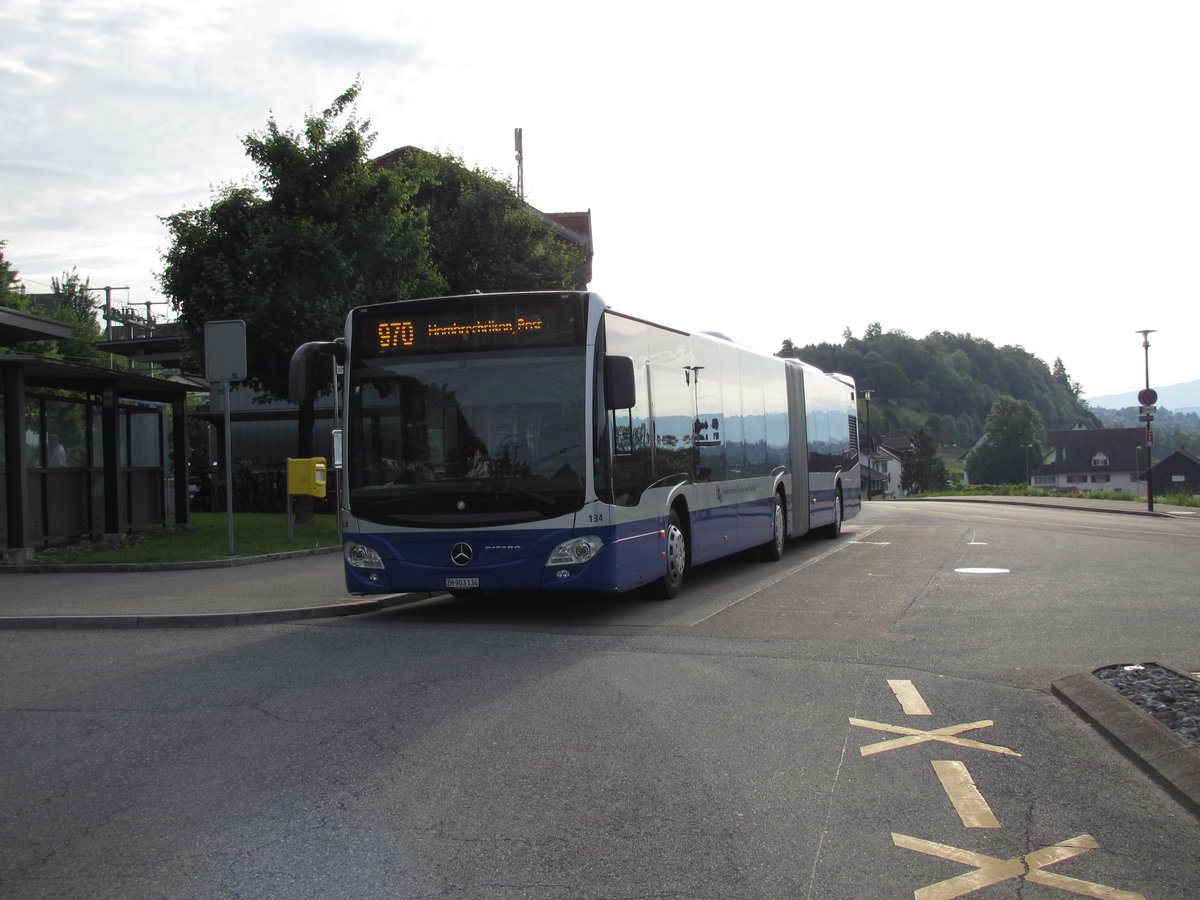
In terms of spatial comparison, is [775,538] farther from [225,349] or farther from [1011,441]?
[1011,441]

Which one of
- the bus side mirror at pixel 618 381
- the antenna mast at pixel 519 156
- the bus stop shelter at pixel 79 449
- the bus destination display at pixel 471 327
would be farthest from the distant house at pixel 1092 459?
the bus destination display at pixel 471 327

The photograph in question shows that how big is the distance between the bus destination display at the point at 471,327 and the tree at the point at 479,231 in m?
21.3

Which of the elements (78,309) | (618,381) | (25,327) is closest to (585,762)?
(618,381)

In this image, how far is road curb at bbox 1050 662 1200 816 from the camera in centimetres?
504

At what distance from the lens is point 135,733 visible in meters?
6.14

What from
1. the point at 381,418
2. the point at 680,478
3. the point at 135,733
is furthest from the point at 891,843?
the point at 680,478

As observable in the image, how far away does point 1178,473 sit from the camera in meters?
111

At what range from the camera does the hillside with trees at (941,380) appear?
153 meters

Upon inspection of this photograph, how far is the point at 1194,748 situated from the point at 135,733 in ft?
17.1

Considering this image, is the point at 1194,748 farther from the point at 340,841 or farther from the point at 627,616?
the point at 627,616

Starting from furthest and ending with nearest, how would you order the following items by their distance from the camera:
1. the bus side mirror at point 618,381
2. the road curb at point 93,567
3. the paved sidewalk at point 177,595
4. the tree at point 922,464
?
the tree at point 922,464
the road curb at point 93,567
the bus side mirror at point 618,381
the paved sidewalk at point 177,595

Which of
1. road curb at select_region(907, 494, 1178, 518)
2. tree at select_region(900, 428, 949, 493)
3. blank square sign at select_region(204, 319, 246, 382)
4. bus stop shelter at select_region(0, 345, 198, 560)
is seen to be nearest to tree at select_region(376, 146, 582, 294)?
bus stop shelter at select_region(0, 345, 198, 560)

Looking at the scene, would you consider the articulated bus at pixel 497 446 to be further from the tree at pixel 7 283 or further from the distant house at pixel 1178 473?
the distant house at pixel 1178 473

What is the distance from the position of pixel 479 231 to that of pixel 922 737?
27679mm
